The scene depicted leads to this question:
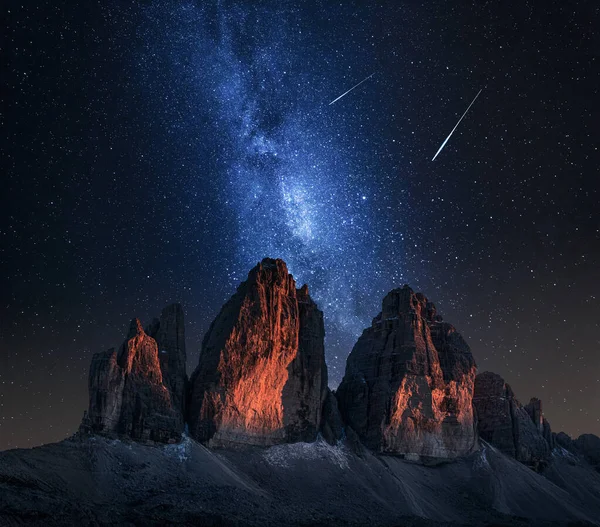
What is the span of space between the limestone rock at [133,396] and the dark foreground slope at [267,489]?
93.8 inches

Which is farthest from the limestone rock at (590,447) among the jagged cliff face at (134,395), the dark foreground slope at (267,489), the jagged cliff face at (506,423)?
the jagged cliff face at (134,395)

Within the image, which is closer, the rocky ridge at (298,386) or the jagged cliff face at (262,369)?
the rocky ridge at (298,386)

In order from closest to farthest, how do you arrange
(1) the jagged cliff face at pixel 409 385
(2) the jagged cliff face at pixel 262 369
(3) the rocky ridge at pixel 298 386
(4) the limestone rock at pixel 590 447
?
(3) the rocky ridge at pixel 298 386
(2) the jagged cliff face at pixel 262 369
(1) the jagged cliff face at pixel 409 385
(4) the limestone rock at pixel 590 447

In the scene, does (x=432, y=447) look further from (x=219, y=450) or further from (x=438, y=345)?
(x=219, y=450)

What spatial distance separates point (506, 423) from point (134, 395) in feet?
250

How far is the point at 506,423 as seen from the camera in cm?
13162

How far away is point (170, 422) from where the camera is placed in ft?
286

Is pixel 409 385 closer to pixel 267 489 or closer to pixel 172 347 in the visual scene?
pixel 267 489

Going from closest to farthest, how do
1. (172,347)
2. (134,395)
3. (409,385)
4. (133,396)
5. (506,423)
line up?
(133,396) → (134,395) → (172,347) → (409,385) → (506,423)

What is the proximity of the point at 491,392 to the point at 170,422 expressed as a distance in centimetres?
7263

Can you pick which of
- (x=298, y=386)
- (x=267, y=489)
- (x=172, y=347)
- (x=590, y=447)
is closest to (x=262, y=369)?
(x=298, y=386)

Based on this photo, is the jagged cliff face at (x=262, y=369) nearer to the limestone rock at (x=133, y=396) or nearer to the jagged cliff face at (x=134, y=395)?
the jagged cliff face at (x=134, y=395)

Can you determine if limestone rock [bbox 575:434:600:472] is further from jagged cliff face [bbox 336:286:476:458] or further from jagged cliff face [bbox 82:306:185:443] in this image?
Answer: jagged cliff face [bbox 82:306:185:443]

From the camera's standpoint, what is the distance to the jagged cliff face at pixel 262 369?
3728 inches
